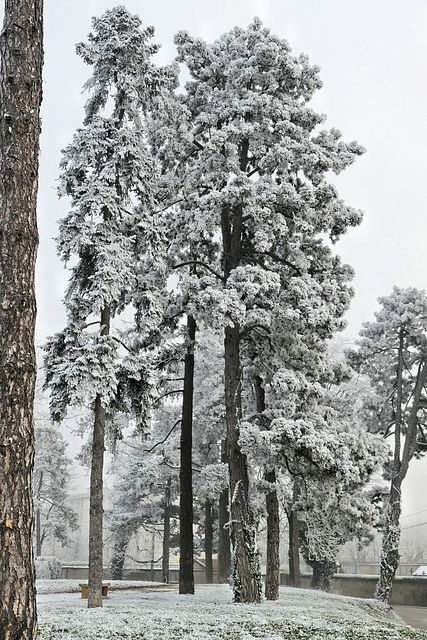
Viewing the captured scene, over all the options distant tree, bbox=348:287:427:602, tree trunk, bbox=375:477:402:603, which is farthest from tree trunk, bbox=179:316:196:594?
distant tree, bbox=348:287:427:602

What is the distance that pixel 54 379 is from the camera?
1217 centimetres

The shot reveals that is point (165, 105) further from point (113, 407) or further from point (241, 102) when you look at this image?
point (113, 407)

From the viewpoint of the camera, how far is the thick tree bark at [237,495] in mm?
13773

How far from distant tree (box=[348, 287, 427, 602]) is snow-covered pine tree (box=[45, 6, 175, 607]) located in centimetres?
1138

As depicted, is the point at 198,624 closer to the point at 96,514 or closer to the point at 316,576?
the point at 96,514

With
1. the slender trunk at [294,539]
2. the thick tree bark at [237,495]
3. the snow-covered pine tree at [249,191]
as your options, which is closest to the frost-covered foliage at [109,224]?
the snow-covered pine tree at [249,191]

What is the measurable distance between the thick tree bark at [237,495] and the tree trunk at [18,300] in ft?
24.6

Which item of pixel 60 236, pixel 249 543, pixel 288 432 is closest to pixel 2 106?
pixel 60 236

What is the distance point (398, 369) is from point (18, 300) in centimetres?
1863

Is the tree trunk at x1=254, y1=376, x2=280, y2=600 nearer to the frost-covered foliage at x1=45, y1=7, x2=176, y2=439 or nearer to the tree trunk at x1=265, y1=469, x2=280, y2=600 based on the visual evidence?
the tree trunk at x1=265, y1=469, x2=280, y2=600

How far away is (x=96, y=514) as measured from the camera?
492 inches

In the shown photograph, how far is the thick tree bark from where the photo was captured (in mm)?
13773

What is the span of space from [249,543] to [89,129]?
10.0 metres

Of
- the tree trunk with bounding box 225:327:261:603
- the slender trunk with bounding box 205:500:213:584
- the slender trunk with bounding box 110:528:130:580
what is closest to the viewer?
the tree trunk with bounding box 225:327:261:603
